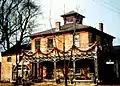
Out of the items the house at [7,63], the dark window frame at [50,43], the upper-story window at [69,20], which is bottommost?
the house at [7,63]

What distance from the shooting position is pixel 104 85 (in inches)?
1071

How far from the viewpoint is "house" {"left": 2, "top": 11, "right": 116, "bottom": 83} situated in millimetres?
31142

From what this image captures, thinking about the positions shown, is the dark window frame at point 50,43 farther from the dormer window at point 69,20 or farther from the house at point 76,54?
the dormer window at point 69,20

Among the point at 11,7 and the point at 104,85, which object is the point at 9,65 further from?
the point at 104,85

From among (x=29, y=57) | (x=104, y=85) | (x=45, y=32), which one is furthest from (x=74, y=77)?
(x=45, y=32)

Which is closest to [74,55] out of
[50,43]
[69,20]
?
[50,43]

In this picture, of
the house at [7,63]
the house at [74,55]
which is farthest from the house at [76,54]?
the house at [7,63]

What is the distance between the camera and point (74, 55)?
31406 millimetres

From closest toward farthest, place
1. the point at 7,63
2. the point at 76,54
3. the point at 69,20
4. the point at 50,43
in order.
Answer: the point at 76,54
the point at 50,43
the point at 69,20
the point at 7,63

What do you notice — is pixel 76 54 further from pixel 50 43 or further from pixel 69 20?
pixel 69 20

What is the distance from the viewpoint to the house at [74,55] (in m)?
31.1

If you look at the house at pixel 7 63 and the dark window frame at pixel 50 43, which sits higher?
the dark window frame at pixel 50 43

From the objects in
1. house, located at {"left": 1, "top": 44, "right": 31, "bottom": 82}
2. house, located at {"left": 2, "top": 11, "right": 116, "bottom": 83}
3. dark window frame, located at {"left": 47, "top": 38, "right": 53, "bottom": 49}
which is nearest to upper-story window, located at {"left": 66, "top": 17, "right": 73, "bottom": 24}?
house, located at {"left": 2, "top": 11, "right": 116, "bottom": 83}

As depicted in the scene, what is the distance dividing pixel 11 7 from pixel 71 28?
1300cm
